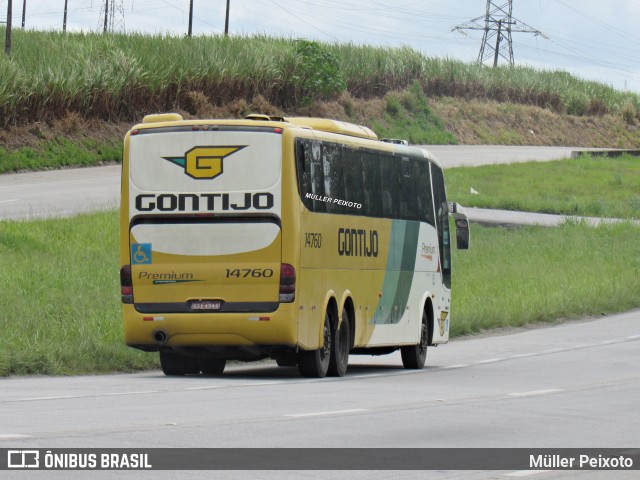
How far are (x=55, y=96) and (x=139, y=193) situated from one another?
108ft

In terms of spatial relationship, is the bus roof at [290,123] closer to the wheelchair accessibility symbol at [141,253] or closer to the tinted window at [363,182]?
the tinted window at [363,182]

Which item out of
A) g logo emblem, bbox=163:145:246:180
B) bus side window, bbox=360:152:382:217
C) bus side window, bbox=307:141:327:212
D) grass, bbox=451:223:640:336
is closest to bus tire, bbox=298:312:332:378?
bus side window, bbox=307:141:327:212

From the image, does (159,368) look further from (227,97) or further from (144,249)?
(227,97)

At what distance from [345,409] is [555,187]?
157 ft

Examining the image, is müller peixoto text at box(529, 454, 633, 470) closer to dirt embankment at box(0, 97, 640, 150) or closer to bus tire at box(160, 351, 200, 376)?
bus tire at box(160, 351, 200, 376)

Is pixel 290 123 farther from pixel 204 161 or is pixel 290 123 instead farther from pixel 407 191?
pixel 407 191

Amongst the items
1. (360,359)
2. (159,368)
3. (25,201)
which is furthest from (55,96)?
(159,368)

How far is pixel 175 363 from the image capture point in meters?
20.0

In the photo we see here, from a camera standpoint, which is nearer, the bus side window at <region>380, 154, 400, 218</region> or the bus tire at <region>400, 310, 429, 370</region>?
the bus side window at <region>380, 154, 400, 218</region>

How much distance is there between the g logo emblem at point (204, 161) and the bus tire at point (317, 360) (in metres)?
2.52

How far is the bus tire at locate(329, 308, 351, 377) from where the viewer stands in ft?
65.1

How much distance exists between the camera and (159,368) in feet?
70.3

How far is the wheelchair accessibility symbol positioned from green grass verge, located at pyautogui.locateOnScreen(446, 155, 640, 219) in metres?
36.2

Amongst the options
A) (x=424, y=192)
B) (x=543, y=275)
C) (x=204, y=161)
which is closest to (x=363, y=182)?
(x=424, y=192)
